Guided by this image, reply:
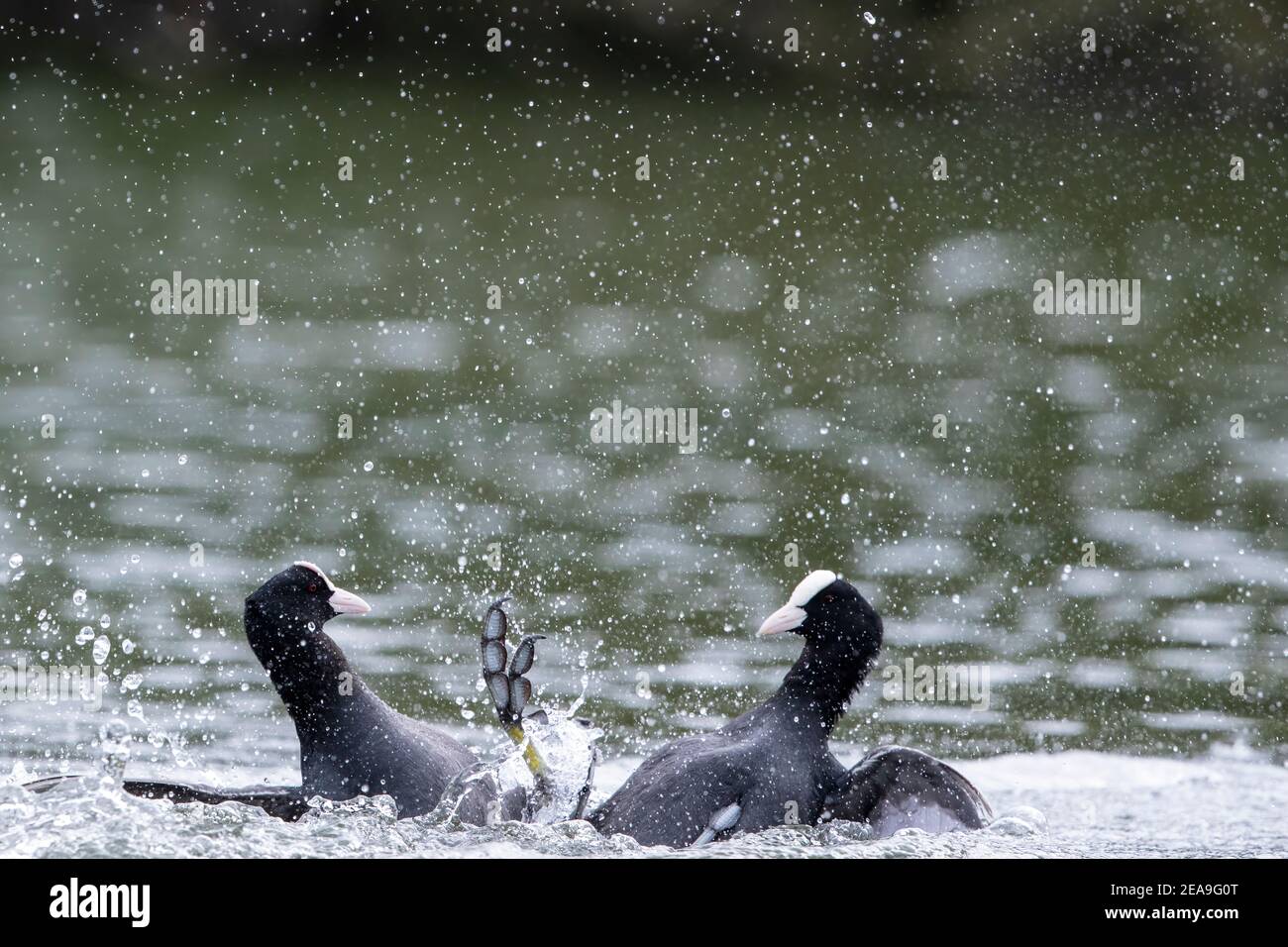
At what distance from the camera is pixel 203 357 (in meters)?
13.3

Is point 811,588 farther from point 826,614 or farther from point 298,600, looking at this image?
point 298,600

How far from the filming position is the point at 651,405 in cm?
1232

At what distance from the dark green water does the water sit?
1.5 inches

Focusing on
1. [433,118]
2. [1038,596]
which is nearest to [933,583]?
[1038,596]

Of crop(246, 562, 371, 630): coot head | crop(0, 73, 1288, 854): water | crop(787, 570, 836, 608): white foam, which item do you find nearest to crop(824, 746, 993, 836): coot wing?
crop(0, 73, 1288, 854): water

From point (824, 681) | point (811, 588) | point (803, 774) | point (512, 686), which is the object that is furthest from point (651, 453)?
point (803, 774)

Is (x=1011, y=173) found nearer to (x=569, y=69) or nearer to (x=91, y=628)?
(x=569, y=69)

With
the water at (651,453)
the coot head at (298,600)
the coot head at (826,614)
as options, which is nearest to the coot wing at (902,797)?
the water at (651,453)

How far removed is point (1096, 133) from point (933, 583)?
529 inches

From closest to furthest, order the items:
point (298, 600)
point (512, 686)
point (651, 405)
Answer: point (298, 600) → point (512, 686) → point (651, 405)

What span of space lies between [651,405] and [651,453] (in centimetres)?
99

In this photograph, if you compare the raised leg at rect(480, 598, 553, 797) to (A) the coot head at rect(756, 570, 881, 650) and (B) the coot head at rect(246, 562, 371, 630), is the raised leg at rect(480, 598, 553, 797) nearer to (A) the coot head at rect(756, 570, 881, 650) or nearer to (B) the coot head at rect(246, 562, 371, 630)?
(B) the coot head at rect(246, 562, 371, 630)

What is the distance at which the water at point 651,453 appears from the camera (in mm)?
7633

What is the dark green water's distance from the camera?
8.27m
